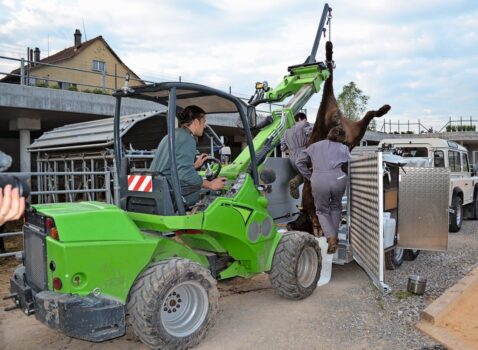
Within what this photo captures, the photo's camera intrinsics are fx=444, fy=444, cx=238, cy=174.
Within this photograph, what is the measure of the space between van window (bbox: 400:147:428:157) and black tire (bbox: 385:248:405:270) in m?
3.70

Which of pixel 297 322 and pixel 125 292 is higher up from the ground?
pixel 125 292

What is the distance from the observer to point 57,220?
338 cm

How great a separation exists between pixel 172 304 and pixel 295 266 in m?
1.59

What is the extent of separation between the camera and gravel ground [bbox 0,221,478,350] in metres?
4.07

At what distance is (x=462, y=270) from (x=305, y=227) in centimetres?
241

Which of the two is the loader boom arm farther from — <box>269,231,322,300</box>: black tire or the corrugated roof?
the corrugated roof

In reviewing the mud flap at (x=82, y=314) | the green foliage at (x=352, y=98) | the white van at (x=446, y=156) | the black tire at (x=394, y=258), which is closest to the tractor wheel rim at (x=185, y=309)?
the mud flap at (x=82, y=314)

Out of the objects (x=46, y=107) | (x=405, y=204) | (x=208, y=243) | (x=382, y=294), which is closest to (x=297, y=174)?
(x=405, y=204)

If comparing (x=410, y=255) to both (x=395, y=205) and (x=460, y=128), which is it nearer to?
(x=395, y=205)

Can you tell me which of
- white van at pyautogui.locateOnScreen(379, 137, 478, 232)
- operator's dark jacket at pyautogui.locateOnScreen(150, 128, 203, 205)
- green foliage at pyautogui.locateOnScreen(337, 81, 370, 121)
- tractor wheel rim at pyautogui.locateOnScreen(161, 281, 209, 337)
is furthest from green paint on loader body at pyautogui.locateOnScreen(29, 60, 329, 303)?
green foliage at pyautogui.locateOnScreen(337, 81, 370, 121)

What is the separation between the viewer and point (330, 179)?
593cm

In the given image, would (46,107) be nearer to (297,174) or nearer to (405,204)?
(297,174)

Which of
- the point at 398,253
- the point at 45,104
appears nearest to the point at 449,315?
the point at 398,253

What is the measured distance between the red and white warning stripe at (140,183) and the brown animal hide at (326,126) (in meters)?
3.06
